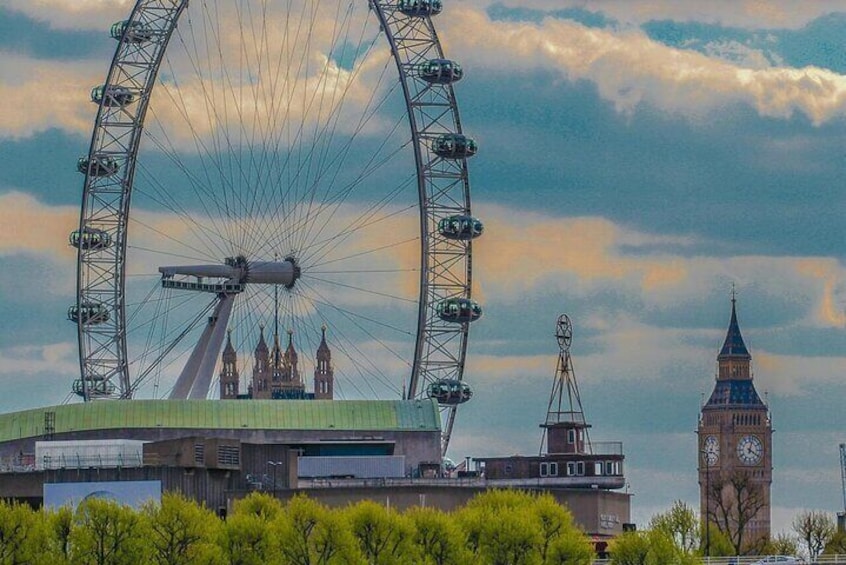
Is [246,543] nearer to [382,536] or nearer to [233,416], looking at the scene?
[382,536]

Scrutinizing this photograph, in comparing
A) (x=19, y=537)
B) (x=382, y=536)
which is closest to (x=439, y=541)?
(x=382, y=536)

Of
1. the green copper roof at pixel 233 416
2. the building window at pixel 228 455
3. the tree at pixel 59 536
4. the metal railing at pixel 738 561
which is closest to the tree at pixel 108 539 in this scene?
the tree at pixel 59 536

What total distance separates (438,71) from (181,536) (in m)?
53.6

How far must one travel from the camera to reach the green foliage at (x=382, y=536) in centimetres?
15088

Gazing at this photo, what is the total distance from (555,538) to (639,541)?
16.8ft

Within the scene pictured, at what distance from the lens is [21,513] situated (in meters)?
150

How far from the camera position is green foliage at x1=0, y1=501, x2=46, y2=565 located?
147000 millimetres

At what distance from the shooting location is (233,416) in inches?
7736

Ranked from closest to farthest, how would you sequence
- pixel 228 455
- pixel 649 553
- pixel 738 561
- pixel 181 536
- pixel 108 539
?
pixel 108 539, pixel 181 536, pixel 649 553, pixel 738 561, pixel 228 455

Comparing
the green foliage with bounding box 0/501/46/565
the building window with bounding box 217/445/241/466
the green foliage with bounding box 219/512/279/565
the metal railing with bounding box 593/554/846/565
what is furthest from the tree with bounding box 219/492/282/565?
the metal railing with bounding box 593/554/846/565

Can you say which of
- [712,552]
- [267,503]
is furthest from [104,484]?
[712,552]

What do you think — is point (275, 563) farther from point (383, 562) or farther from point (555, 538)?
point (555, 538)

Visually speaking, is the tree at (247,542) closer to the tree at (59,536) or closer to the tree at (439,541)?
the tree at (439,541)

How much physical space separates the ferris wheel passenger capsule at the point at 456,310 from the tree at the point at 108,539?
2006 inches
